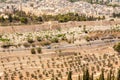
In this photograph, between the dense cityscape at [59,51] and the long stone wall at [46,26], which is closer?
the dense cityscape at [59,51]

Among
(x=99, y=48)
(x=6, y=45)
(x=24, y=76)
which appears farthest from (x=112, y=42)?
(x=24, y=76)

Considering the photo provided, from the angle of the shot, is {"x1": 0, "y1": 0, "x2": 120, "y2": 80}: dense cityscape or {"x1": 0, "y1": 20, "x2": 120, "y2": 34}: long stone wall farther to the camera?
{"x1": 0, "y1": 20, "x2": 120, "y2": 34}: long stone wall

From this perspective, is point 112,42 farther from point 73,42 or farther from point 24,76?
point 24,76

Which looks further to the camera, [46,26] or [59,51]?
[46,26]

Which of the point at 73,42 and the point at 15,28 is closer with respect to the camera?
the point at 73,42

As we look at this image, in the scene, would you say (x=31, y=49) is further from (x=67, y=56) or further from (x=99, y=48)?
(x=99, y=48)

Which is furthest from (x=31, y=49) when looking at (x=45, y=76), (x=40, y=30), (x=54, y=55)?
(x=40, y=30)

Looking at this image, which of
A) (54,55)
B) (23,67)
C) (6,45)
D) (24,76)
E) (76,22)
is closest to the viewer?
(24,76)

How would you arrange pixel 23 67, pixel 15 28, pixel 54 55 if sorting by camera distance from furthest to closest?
1. pixel 15 28
2. pixel 54 55
3. pixel 23 67

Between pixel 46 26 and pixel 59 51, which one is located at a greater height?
pixel 59 51
